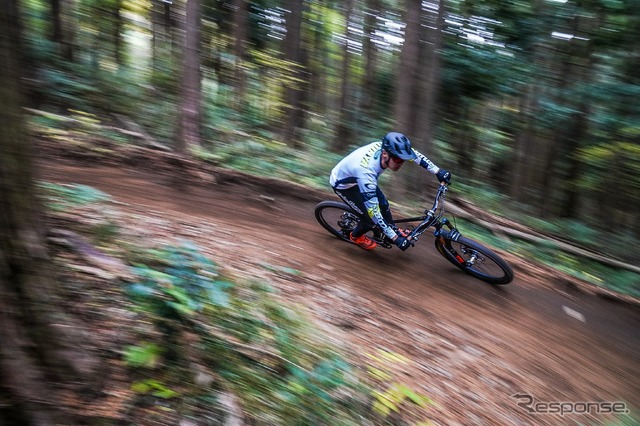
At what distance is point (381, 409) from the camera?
392cm

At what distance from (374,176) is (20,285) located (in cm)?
517

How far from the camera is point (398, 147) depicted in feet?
21.3

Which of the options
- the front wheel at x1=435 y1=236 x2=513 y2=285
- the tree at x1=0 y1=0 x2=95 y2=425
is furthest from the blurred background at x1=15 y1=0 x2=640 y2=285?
the tree at x1=0 y1=0 x2=95 y2=425

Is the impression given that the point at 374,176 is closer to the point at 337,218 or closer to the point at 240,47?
the point at 337,218

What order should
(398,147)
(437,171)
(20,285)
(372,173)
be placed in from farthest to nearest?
(372,173) < (437,171) < (398,147) < (20,285)

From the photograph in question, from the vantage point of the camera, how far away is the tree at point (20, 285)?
88.3 inches

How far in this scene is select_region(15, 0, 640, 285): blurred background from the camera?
11.3 meters

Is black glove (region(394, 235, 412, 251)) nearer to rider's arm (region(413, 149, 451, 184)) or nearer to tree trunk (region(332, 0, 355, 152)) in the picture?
rider's arm (region(413, 149, 451, 184))

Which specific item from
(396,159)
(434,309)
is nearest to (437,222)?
(396,159)

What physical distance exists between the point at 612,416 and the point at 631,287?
530cm

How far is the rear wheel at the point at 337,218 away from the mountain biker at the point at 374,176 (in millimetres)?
333

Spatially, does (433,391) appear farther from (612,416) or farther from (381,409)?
(612,416)

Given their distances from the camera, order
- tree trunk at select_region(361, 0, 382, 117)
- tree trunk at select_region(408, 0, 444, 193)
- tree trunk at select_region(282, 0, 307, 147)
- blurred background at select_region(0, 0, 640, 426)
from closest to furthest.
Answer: blurred background at select_region(0, 0, 640, 426) < tree trunk at select_region(408, 0, 444, 193) < tree trunk at select_region(282, 0, 307, 147) < tree trunk at select_region(361, 0, 382, 117)

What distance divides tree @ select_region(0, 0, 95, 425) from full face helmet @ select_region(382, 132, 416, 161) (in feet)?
16.0
